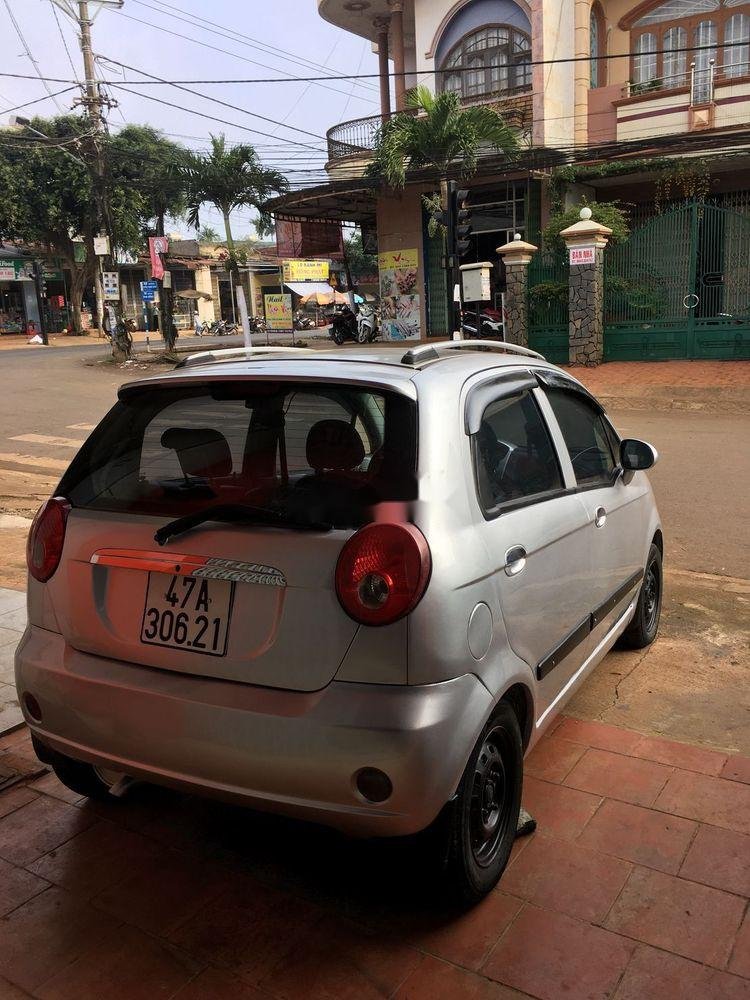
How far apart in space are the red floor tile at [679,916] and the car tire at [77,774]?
5.49ft

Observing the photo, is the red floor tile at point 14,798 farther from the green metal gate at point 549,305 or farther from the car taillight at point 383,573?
the green metal gate at point 549,305

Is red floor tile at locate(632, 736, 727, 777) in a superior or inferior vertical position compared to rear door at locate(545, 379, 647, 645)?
inferior

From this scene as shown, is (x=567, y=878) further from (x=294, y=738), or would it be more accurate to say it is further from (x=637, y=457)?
(x=637, y=457)

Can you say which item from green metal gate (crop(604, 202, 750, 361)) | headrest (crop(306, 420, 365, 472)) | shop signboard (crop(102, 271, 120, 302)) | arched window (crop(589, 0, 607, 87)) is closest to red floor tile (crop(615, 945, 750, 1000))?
headrest (crop(306, 420, 365, 472))

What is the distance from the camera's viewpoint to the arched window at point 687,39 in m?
19.6

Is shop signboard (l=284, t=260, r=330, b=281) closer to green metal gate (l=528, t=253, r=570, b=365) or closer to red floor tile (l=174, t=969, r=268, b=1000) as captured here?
green metal gate (l=528, t=253, r=570, b=365)

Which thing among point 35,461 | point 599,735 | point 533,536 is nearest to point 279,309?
point 35,461

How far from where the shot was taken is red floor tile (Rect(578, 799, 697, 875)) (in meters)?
2.62

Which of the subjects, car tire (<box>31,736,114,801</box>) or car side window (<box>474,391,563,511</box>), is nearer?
car side window (<box>474,391,563,511</box>)

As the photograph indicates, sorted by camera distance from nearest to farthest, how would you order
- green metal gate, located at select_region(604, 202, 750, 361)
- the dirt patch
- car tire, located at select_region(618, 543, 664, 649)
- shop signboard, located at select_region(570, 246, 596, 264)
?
the dirt patch, car tire, located at select_region(618, 543, 664, 649), green metal gate, located at select_region(604, 202, 750, 361), shop signboard, located at select_region(570, 246, 596, 264)

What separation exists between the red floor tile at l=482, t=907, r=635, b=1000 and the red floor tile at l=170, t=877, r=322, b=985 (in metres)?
0.54

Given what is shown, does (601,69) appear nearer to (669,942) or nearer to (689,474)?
(689,474)

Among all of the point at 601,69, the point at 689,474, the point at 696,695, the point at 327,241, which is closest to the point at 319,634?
the point at 696,695

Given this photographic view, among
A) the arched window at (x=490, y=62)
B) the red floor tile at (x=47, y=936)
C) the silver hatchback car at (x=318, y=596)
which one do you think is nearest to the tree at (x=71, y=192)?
the arched window at (x=490, y=62)
